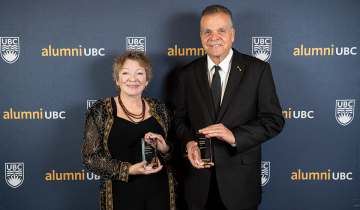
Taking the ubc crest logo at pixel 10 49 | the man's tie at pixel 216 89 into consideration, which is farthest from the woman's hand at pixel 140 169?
the ubc crest logo at pixel 10 49

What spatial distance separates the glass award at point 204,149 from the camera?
1.59 metres

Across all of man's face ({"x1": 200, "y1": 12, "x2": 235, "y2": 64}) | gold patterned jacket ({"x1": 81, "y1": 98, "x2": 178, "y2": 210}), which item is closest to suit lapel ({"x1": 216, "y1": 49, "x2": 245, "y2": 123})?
man's face ({"x1": 200, "y1": 12, "x2": 235, "y2": 64})

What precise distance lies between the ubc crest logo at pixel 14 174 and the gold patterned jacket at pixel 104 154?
3.69 ft

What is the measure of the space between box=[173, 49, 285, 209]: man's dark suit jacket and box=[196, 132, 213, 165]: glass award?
89 mm

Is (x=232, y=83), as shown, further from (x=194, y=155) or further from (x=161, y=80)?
(x=161, y=80)

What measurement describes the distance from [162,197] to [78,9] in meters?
1.81

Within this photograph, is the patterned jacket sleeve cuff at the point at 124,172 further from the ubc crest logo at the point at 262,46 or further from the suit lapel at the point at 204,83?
the ubc crest logo at the point at 262,46

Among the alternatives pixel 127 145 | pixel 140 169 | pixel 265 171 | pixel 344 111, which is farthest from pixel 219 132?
pixel 344 111

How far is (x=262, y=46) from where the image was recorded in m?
2.40

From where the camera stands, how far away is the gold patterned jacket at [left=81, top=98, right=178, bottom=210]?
5.79 ft

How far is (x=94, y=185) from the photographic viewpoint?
2547mm

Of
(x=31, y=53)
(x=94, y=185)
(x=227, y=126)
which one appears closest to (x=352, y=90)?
(x=227, y=126)

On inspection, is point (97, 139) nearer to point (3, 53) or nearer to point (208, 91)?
point (208, 91)

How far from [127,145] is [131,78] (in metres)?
0.48
